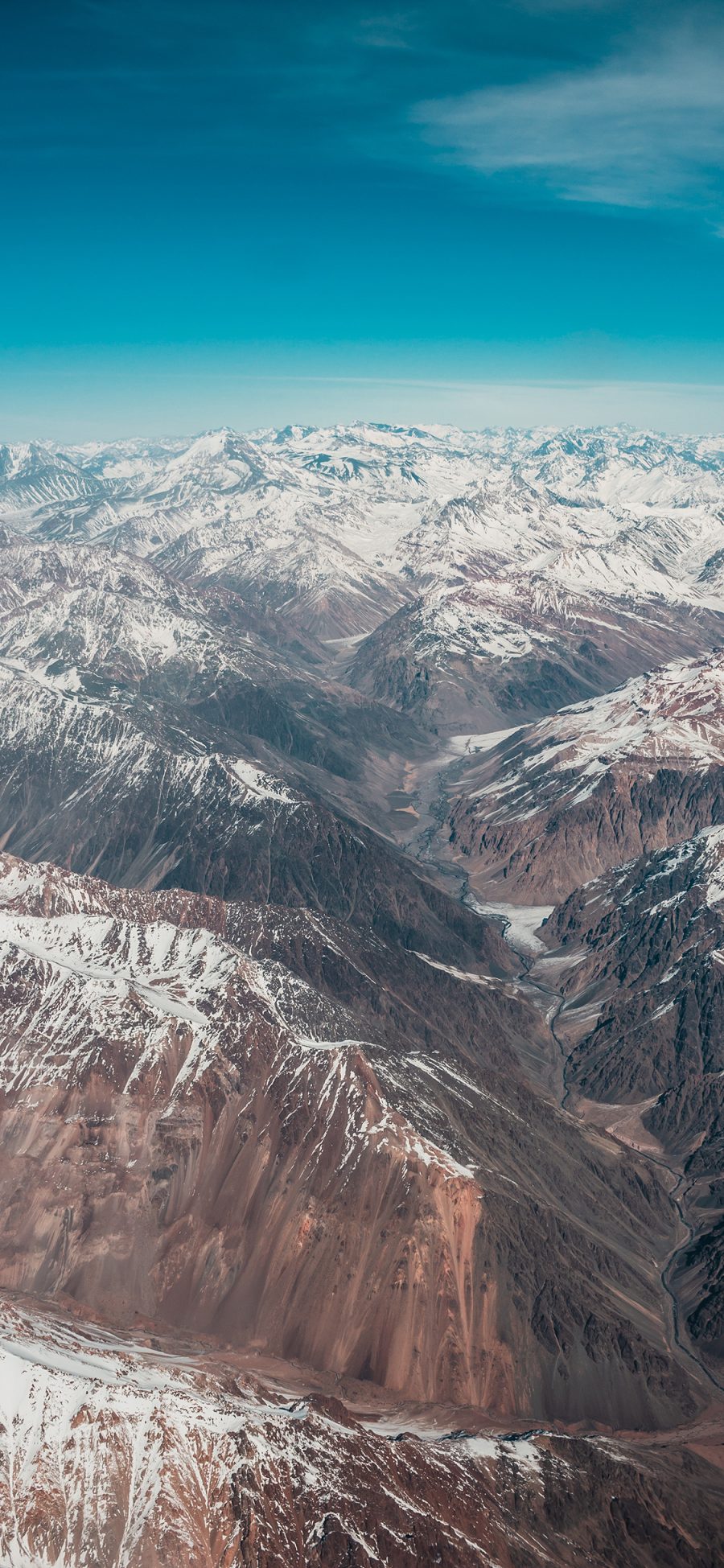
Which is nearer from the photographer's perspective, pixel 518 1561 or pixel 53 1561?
pixel 53 1561

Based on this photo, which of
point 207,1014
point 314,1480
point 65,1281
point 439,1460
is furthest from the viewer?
point 207,1014

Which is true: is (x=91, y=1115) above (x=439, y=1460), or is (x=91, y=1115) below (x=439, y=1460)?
above

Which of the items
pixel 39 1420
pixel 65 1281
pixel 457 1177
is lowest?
pixel 65 1281

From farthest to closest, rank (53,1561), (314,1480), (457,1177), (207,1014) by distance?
(207,1014), (457,1177), (314,1480), (53,1561)

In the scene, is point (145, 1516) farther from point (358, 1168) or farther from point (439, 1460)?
point (358, 1168)

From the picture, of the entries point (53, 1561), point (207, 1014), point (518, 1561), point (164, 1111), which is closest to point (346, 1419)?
point (518, 1561)

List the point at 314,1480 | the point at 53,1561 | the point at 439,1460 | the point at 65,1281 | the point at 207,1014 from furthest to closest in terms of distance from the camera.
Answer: the point at 207,1014 → the point at 65,1281 → the point at 439,1460 → the point at 314,1480 → the point at 53,1561

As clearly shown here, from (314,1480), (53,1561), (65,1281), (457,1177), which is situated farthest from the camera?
(457,1177)

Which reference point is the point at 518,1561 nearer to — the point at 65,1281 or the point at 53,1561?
the point at 53,1561

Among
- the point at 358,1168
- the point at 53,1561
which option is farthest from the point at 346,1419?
the point at 358,1168
